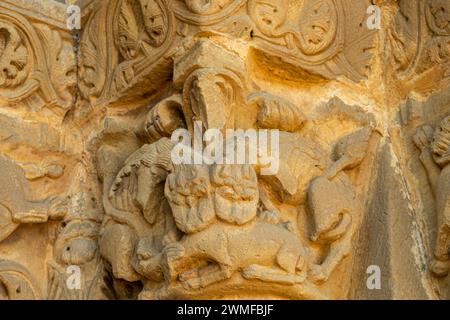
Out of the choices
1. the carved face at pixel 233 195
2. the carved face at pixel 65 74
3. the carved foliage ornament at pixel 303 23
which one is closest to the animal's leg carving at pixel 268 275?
the carved face at pixel 233 195

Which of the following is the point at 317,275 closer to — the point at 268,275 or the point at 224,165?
the point at 268,275

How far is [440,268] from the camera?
3.06m

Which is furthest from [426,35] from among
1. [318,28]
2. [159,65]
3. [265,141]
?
[159,65]

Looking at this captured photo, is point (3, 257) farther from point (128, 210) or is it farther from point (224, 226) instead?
point (224, 226)

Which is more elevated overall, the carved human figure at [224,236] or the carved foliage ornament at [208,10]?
the carved foliage ornament at [208,10]

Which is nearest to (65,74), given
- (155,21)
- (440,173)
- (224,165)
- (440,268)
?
(155,21)

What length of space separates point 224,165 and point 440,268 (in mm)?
665

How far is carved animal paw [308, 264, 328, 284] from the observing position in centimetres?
307

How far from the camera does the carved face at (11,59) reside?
342cm

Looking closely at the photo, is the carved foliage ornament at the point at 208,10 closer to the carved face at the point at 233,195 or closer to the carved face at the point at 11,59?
the carved face at the point at 233,195

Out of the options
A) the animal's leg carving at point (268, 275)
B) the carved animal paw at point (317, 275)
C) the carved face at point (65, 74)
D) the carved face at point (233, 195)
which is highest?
the carved face at point (65, 74)

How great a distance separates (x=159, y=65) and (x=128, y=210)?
445 millimetres
